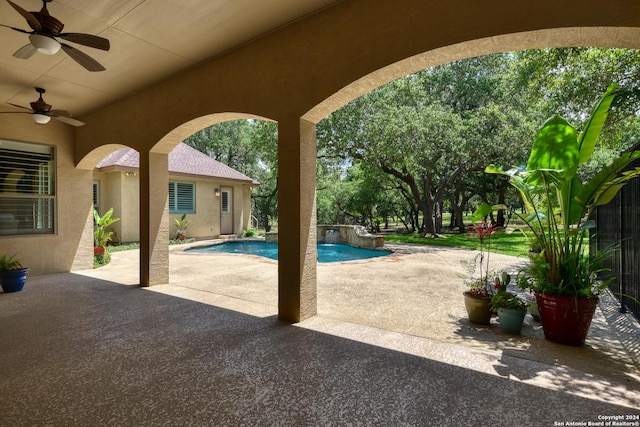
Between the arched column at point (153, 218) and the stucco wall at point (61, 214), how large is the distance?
3385mm

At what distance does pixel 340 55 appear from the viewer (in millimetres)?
3850

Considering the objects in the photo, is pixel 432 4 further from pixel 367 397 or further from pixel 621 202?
pixel 621 202

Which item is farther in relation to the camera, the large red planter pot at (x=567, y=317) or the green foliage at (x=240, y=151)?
the green foliage at (x=240, y=151)

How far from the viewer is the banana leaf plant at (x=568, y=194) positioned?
3.66 meters

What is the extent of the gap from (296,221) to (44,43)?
356 centimetres

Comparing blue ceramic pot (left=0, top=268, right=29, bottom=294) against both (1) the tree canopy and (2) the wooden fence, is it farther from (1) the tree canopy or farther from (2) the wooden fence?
(1) the tree canopy

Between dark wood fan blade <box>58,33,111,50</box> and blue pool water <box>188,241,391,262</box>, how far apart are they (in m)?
9.83

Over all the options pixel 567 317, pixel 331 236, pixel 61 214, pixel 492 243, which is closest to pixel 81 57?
pixel 61 214

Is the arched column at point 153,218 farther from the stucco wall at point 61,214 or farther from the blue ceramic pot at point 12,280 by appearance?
the stucco wall at point 61,214

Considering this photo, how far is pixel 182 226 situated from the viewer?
613 inches

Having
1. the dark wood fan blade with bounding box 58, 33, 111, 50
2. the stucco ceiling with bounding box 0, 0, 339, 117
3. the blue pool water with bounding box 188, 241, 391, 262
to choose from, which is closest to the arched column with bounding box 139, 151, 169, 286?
the stucco ceiling with bounding box 0, 0, 339, 117

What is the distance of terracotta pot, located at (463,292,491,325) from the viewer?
4.55 m

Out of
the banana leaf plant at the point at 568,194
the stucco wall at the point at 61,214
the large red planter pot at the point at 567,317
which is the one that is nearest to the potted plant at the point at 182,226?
the stucco wall at the point at 61,214

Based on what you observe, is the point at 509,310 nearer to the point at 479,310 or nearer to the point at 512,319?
the point at 512,319
